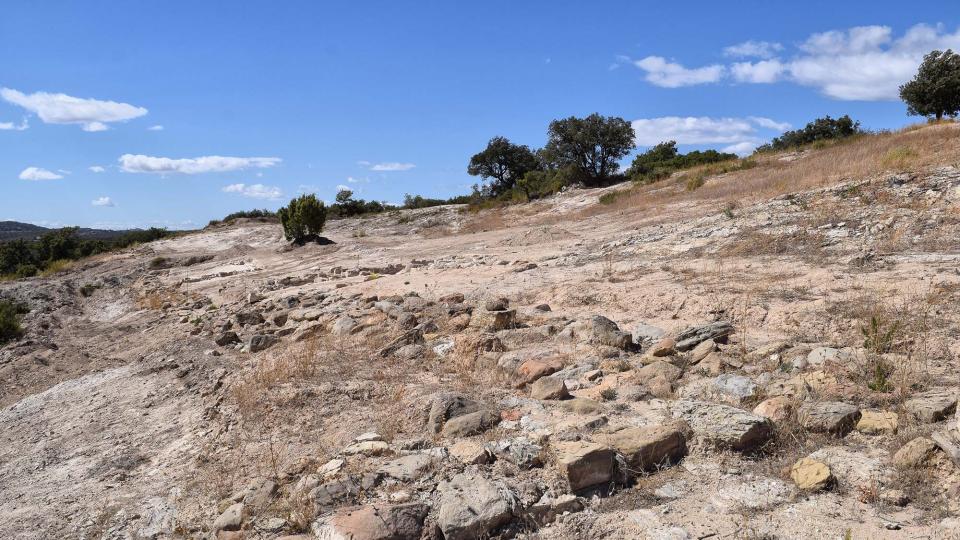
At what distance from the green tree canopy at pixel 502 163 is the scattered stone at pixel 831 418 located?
34.7 meters

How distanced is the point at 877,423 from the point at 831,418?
0.76 feet

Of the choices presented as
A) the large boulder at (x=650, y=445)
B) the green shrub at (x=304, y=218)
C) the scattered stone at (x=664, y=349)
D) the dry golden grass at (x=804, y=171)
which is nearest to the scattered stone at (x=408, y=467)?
the large boulder at (x=650, y=445)

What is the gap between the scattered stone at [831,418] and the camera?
346 centimetres

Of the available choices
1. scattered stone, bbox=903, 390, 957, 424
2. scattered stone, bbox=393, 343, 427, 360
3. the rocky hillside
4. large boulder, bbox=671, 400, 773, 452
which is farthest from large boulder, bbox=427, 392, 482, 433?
scattered stone, bbox=903, 390, 957, 424

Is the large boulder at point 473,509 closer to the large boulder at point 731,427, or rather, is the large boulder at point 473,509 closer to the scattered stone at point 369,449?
the scattered stone at point 369,449

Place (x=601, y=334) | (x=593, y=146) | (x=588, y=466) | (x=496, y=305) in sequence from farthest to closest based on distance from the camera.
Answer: (x=593, y=146), (x=496, y=305), (x=601, y=334), (x=588, y=466)

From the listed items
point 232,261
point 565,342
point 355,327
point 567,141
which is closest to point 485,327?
point 565,342

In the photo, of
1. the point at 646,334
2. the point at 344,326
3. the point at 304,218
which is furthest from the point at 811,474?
the point at 304,218

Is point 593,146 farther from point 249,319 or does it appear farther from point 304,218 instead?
point 249,319

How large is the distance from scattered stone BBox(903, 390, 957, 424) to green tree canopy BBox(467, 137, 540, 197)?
34.7 m

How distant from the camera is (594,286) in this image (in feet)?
26.3

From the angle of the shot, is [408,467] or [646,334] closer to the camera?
[408,467]

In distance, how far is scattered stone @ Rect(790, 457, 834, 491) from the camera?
2.96m

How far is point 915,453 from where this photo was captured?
3.01 m
